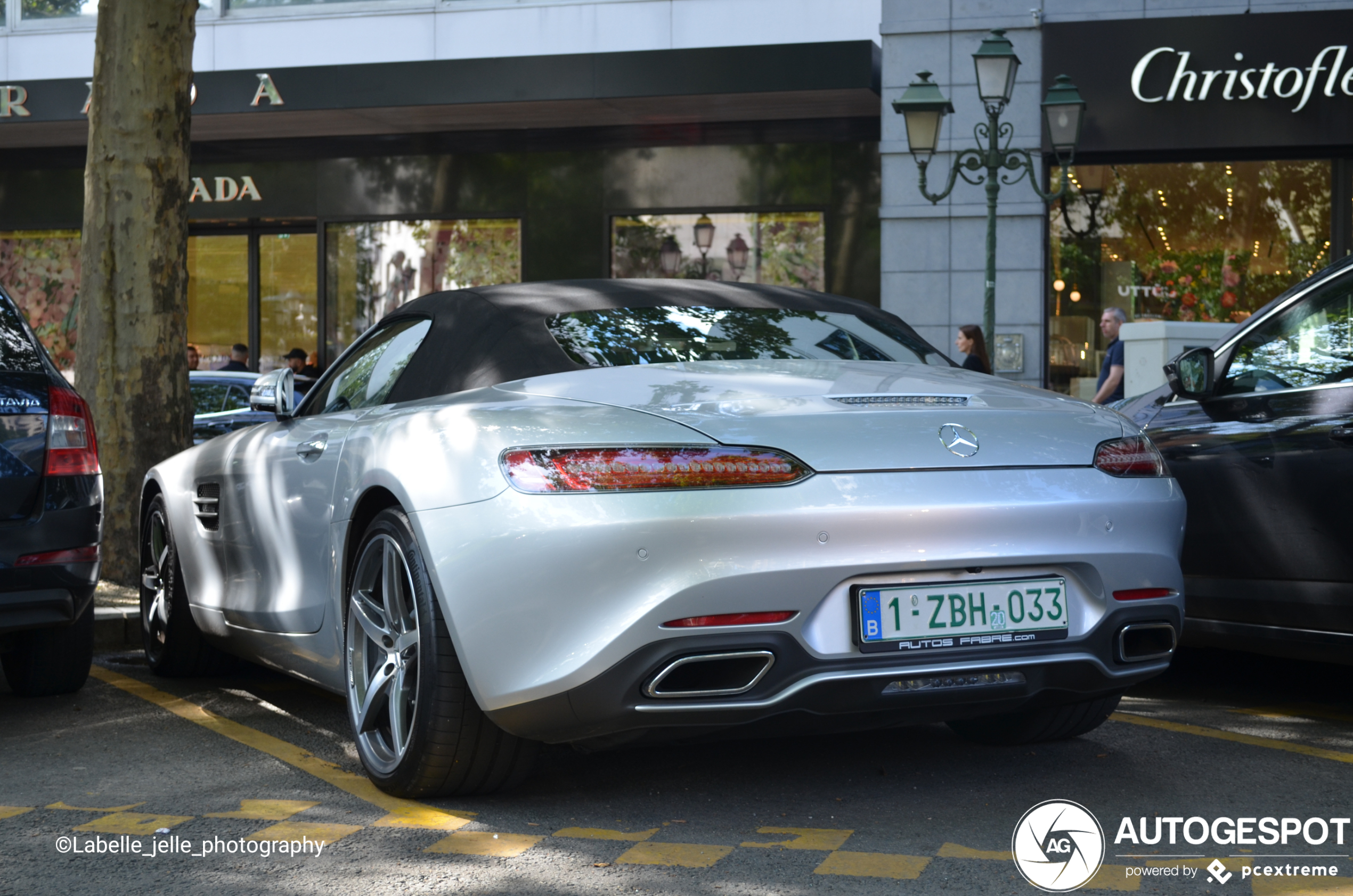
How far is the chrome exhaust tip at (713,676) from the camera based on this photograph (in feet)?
10.8

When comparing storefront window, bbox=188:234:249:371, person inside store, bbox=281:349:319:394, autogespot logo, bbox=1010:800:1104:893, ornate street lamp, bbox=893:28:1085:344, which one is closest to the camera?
autogespot logo, bbox=1010:800:1104:893

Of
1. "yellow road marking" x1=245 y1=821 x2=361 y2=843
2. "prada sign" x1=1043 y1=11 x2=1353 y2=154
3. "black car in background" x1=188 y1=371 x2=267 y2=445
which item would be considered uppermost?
"prada sign" x1=1043 y1=11 x2=1353 y2=154

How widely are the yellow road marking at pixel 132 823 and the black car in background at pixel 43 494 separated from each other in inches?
48.9

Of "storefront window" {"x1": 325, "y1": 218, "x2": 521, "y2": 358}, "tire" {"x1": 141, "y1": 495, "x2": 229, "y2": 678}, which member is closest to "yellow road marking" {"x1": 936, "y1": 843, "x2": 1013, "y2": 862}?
"tire" {"x1": 141, "y1": 495, "x2": 229, "y2": 678}

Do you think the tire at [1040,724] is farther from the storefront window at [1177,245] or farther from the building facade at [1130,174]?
the storefront window at [1177,245]

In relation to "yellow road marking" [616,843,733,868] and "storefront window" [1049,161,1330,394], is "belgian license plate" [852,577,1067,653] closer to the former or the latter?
"yellow road marking" [616,843,733,868]

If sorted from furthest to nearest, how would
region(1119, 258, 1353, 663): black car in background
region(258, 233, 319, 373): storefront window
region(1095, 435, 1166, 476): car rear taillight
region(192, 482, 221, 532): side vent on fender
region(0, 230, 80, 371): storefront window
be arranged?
1. region(0, 230, 80, 371): storefront window
2. region(258, 233, 319, 373): storefront window
3. region(192, 482, 221, 532): side vent on fender
4. region(1119, 258, 1353, 663): black car in background
5. region(1095, 435, 1166, 476): car rear taillight

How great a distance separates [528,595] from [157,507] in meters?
3.13

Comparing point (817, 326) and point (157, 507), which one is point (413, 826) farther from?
point (157, 507)

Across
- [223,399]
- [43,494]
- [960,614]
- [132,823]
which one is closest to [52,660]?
[43,494]

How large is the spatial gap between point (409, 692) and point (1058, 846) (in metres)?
1.62

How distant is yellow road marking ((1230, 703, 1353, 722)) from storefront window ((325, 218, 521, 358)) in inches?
528


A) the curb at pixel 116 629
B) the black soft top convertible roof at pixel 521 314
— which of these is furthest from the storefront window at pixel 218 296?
the black soft top convertible roof at pixel 521 314

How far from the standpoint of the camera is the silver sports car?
3.31 meters
